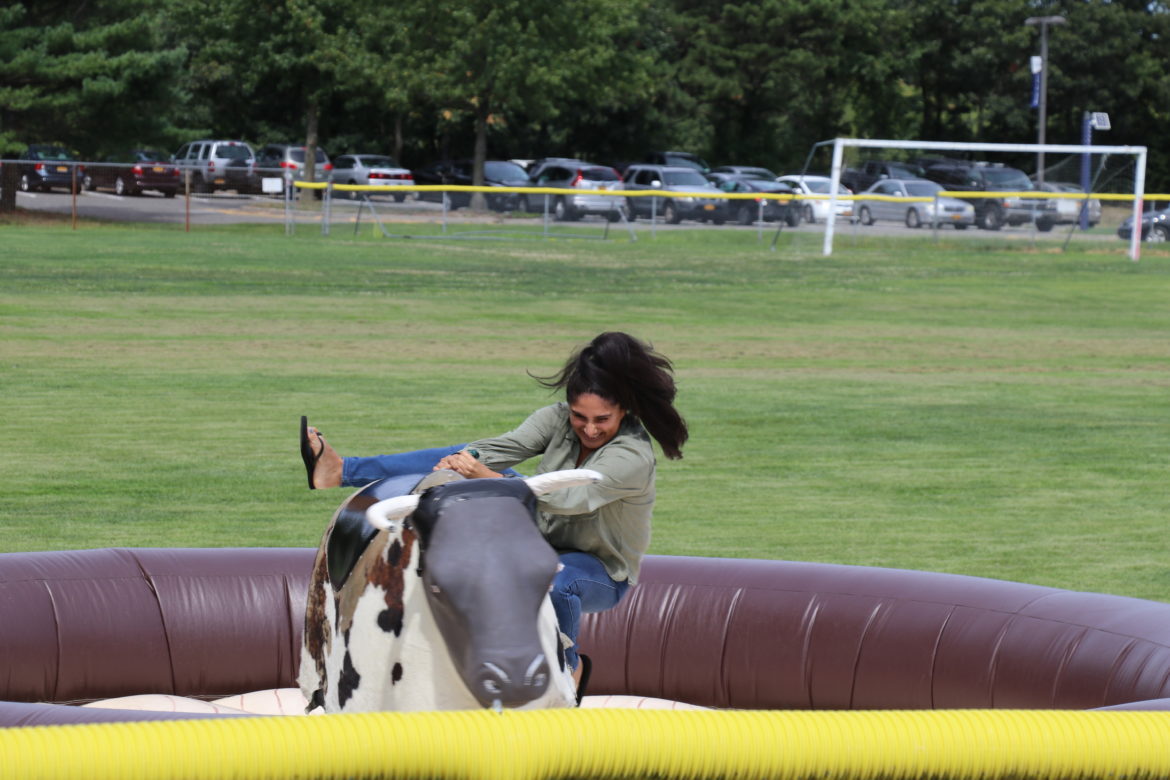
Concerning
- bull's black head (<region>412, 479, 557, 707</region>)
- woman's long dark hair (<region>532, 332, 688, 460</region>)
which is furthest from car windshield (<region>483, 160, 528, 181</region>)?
bull's black head (<region>412, 479, 557, 707</region>)

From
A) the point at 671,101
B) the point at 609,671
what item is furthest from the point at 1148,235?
the point at 609,671

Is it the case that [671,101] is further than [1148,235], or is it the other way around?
[671,101]

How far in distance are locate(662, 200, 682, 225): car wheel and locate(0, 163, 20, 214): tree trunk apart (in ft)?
49.1

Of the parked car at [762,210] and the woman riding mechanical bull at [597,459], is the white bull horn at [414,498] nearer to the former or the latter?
the woman riding mechanical bull at [597,459]

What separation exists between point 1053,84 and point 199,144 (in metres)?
31.3

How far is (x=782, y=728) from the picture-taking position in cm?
304

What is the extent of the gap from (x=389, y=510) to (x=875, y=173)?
153 feet

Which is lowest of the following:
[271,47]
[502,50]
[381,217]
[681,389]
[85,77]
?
[681,389]

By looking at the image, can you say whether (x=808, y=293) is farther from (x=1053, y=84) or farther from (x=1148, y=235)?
(x=1053, y=84)

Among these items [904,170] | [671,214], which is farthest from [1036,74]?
[671,214]

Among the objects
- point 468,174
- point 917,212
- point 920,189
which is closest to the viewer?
point 917,212

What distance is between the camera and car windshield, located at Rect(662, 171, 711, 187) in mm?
48031

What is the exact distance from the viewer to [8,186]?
119 feet

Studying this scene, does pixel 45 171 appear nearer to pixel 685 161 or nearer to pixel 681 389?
pixel 685 161
